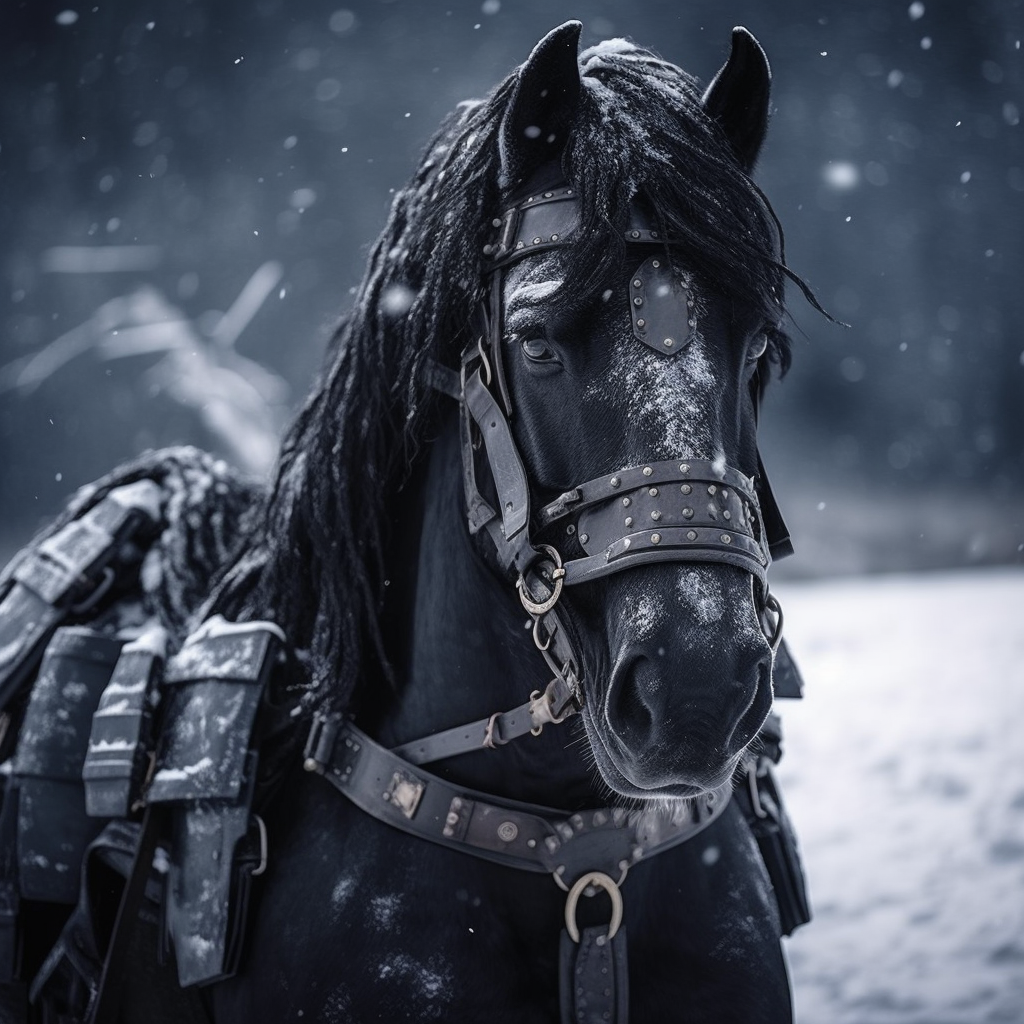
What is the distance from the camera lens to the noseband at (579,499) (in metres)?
1.25

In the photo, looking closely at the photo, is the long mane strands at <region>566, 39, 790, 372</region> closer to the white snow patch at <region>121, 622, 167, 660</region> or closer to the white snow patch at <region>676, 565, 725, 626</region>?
the white snow patch at <region>676, 565, 725, 626</region>

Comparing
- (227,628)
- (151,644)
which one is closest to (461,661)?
(227,628)

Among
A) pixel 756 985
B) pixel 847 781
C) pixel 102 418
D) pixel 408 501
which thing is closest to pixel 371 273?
pixel 408 501

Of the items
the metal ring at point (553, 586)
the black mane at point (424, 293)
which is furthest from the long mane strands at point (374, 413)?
the metal ring at point (553, 586)

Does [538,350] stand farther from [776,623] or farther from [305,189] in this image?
[305,189]

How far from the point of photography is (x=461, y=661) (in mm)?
1642

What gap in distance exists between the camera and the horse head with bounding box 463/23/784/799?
120 cm

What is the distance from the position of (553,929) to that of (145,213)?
1647cm

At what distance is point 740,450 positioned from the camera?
56.0 inches

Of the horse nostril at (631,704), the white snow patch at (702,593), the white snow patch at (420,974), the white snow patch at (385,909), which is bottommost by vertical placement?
the white snow patch at (420,974)

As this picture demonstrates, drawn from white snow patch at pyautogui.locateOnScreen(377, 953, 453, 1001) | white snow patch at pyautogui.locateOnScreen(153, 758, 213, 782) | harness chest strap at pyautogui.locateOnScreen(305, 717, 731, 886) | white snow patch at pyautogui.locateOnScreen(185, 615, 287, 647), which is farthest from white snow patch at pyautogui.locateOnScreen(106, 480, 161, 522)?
white snow patch at pyautogui.locateOnScreen(377, 953, 453, 1001)

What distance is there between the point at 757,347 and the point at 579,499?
0.42m

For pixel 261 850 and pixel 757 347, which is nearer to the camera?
pixel 757 347

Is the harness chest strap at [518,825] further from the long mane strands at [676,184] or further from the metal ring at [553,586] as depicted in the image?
the long mane strands at [676,184]
